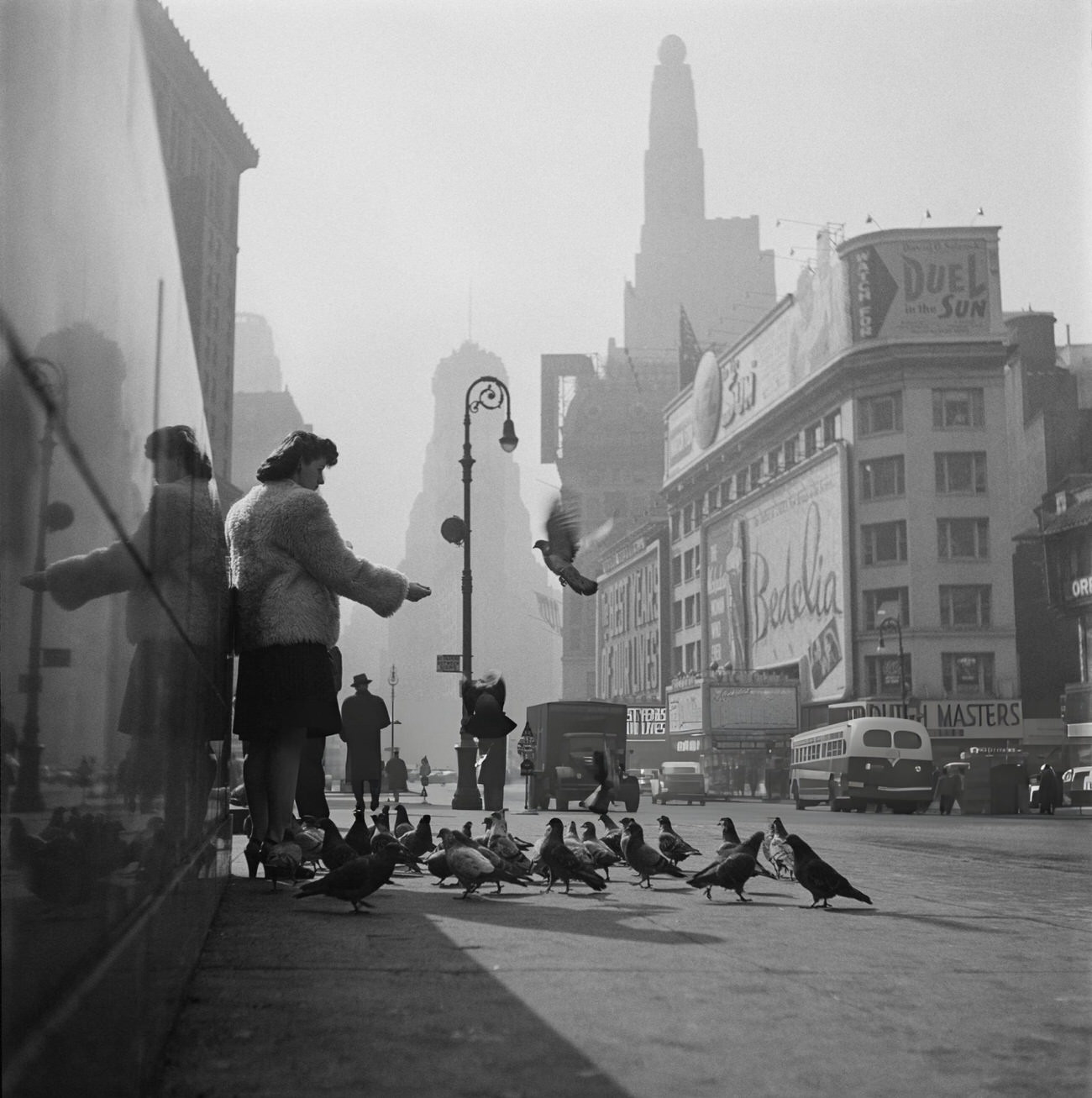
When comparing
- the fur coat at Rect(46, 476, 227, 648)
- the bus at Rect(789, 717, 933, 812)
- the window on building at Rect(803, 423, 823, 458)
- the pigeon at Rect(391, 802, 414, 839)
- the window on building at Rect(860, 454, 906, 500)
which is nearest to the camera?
the fur coat at Rect(46, 476, 227, 648)

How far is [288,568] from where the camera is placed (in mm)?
5434

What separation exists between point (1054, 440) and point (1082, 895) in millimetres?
67093

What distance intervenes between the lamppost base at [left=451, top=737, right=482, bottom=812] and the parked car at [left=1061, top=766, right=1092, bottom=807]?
67.7ft

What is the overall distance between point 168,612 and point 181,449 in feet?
1.10

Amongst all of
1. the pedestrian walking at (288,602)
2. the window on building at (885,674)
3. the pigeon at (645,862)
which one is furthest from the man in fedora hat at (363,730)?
the window on building at (885,674)

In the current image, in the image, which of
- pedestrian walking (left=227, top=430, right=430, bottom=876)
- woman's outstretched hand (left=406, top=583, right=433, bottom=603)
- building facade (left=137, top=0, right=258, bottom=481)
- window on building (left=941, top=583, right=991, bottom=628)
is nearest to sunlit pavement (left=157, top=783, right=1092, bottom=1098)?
pedestrian walking (left=227, top=430, right=430, bottom=876)

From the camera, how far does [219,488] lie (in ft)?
13.7

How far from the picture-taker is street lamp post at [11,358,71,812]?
1.39 m

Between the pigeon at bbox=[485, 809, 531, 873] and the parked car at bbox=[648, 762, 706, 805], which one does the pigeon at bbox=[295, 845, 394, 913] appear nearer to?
the pigeon at bbox=[485, 809, 531, 873]

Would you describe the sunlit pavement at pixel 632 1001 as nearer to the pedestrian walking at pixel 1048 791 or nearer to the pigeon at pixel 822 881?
the pigeon at pixel 822 881

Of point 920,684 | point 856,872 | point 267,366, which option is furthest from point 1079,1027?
point 920,684

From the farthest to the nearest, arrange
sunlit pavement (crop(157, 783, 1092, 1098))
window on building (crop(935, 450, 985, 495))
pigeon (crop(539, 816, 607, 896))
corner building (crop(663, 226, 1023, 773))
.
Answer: window on building (crop(935, 450, 985, 495)), corner building (crop(663, 226, 1023, 773)), pigeon (crop(539, 816, 607, 896)), sunlit pavement (crop(157, 783, 1092, 1098))

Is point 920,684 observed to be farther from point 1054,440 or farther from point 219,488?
point 219,488

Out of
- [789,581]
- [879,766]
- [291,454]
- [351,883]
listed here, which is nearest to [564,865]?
[351,883]
